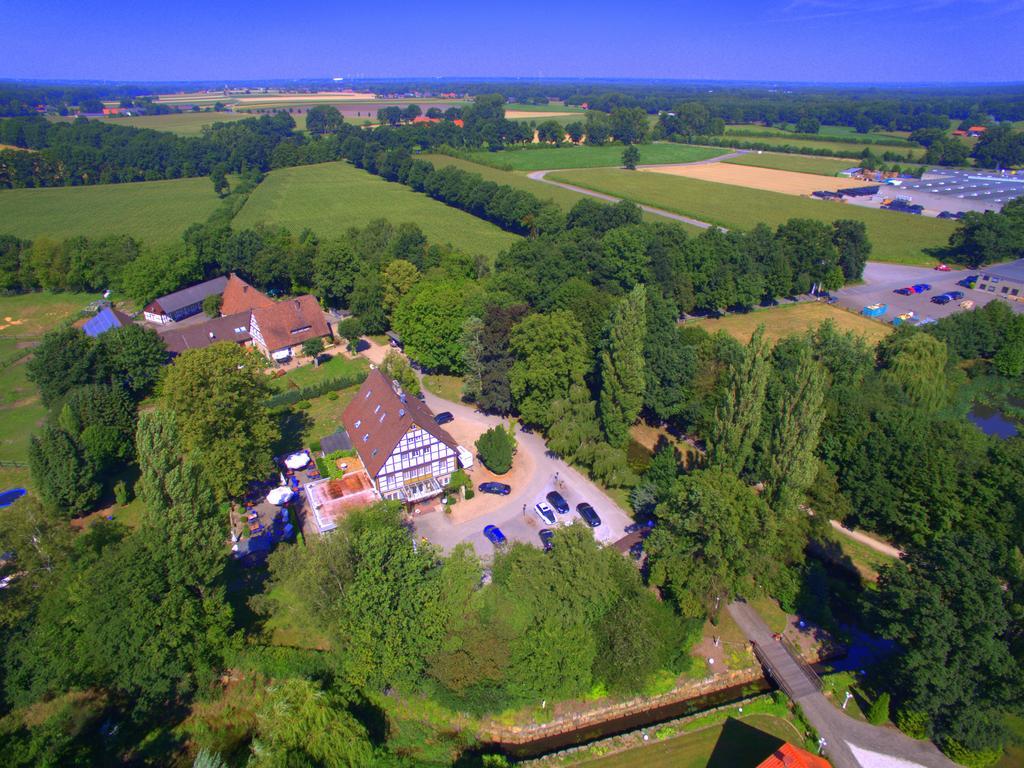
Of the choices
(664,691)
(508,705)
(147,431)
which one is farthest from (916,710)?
(147,431)

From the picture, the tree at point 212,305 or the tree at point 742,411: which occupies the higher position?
the tree at point 742,411

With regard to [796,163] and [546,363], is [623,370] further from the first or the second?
[796,163]

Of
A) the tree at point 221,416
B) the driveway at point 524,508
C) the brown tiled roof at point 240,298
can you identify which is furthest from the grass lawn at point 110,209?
the driveway at point 524,508

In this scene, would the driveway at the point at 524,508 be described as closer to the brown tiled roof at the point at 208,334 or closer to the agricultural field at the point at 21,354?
the brown tiled roof at the point at 208,334

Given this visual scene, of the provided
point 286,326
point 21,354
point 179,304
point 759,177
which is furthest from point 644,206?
point 21,354

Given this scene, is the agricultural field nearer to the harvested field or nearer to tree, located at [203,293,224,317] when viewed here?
tree, located at [203,293,224,317]

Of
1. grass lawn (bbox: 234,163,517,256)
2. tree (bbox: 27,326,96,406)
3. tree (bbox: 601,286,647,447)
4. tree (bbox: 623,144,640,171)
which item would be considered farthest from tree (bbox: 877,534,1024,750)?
tree (bbox: 623,144,640,171)
